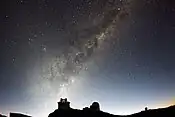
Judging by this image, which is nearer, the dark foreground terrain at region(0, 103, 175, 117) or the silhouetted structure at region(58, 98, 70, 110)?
the dark foreground terrain at region(0, 103, 175, 117)

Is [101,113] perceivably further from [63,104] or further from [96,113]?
[63,104]

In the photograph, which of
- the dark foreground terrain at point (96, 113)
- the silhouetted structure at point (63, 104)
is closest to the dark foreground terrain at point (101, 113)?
the dark foreground terrain at point (96, 113)

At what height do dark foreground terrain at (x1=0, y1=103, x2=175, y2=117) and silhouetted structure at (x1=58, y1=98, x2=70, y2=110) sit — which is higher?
silhouetted structure at (x1=58, y1=98, x2=70, y2=110)

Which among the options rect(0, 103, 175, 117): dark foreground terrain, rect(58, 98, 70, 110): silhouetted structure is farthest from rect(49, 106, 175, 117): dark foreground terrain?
rect(58, 98, 70, 110): silhouetted structure

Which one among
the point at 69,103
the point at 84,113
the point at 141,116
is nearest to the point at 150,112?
the point at 141,116

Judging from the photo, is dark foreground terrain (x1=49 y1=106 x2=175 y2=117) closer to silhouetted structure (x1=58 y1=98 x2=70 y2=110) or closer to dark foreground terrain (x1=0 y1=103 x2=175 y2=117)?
dark foreground terrain (x1=0 y1=103 x2=175 y2=117)

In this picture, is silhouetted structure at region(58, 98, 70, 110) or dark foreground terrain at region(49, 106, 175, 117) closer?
dark foreground terrain at region(49, 106, 175, 117)

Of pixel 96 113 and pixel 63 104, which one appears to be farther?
pixel 63 104

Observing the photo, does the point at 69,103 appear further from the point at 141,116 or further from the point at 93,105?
the point at 141,116

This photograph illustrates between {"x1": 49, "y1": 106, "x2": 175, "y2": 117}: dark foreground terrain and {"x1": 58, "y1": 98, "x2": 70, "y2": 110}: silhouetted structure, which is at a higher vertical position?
{"x1": 58, "y1": 98, "x2": 70, "y2": 110}: silhouetted structure

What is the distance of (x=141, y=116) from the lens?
30.2 m

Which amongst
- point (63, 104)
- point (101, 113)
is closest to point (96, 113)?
point (101, 113)

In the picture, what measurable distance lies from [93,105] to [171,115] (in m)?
22.3

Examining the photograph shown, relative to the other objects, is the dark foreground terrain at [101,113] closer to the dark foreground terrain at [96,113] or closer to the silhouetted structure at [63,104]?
the dark foreground terrain at [96,113]
